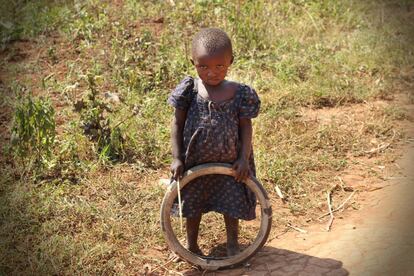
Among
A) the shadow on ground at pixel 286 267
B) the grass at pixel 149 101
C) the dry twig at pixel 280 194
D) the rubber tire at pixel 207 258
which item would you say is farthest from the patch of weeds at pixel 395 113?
the rubber tire at pixel 207 258

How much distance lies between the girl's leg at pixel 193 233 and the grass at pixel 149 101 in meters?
0.20

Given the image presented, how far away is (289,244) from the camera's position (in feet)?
10.5

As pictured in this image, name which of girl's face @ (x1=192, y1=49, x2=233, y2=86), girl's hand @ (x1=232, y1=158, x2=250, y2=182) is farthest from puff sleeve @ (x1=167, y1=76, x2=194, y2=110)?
girl's hand @ (x1=232, y1=158, x2=250, y2=182)

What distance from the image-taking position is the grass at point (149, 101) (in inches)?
128

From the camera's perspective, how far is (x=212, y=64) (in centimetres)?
266

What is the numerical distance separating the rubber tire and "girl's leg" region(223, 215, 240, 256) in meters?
0.11

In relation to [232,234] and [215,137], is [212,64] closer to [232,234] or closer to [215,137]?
[215,137]

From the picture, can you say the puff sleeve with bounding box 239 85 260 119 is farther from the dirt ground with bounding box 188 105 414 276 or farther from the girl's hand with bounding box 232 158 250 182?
the dirt ground with bounding box 188 105 414 276

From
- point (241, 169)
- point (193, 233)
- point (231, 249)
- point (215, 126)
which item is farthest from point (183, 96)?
point (231, 249)

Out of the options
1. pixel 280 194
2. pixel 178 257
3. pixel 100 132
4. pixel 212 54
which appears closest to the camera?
pixel 212 54

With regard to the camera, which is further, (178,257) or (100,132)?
(100,132)

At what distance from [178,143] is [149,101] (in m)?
1.89

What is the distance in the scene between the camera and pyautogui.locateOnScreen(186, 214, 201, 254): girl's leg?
2.99m

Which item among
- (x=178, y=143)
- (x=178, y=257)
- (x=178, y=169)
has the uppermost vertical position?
(x=178, y=143)
